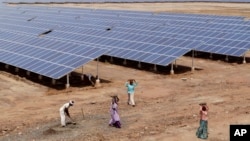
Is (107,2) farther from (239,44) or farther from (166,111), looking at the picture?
(166,111)

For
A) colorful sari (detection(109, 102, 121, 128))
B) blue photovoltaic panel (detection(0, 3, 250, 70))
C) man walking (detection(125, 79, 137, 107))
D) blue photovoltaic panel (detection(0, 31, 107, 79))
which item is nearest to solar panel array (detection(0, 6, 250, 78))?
blue photovoltaic panel (detection(0, 3, 250, 70))

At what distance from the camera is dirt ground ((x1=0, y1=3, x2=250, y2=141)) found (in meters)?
17.9

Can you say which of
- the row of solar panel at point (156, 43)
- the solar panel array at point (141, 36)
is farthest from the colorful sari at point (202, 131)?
the row of solar panel at point (156, 43)

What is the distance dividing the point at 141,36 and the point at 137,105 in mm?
15366

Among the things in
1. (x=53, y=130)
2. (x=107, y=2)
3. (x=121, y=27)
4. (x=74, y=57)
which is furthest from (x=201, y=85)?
(x=107, y=2)

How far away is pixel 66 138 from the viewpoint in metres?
17.3

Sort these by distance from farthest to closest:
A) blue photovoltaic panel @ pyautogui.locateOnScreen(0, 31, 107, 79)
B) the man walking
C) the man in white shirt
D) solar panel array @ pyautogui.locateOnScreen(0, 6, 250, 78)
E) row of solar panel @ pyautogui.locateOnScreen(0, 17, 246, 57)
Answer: row of solar panel @ pyautogui.locateOnScreen(0, 17, 246, 57), solar panel array @ pyautogui.locateOnScreen(0, 6, 250, 78), blue photovoltaic panel @ pyautogui.locateOnScreen(0, 31, 107, 79), the man walking, the man in white shirt

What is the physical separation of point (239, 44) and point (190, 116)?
16369mm

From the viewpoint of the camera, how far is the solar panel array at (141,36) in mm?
31922

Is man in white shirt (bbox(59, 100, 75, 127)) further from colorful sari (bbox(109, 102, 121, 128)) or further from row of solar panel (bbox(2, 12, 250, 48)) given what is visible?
row of solar panel (bbox(2, 12, 250, 48))

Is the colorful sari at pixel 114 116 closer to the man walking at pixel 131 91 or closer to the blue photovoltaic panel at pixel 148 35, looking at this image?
the man walking at pixel 131 91

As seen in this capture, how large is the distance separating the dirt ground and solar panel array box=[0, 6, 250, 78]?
153 centimetres

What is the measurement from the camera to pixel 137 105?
22359 millimetres

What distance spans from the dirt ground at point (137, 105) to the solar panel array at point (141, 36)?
1.53m
